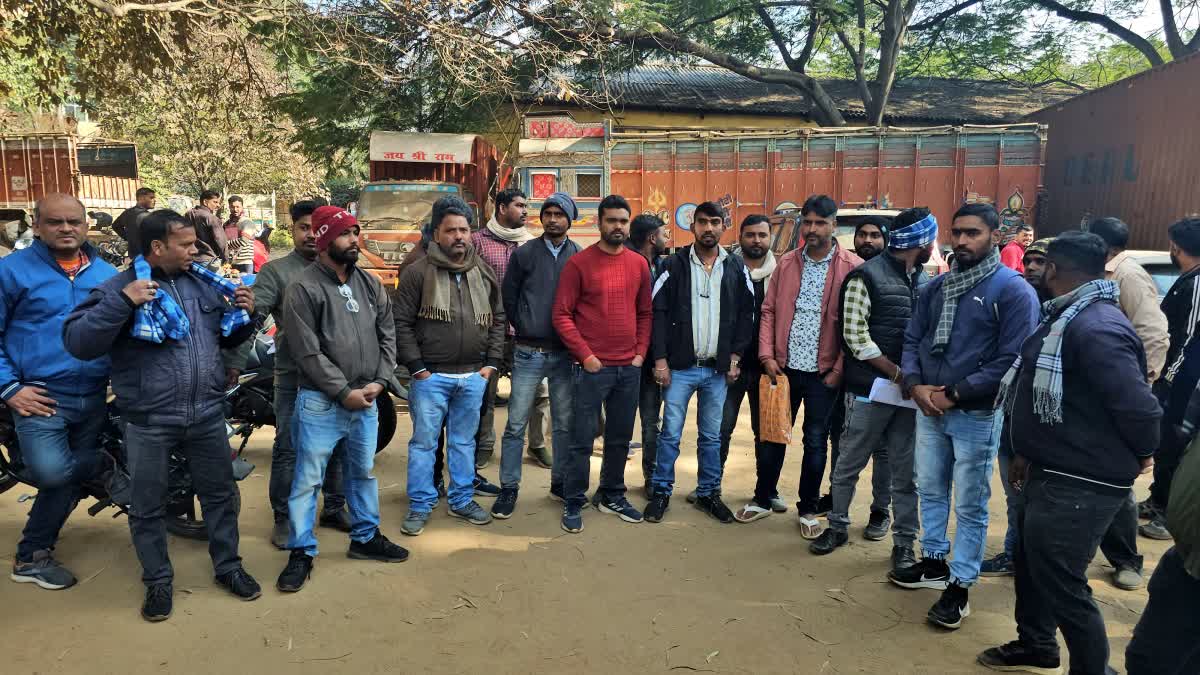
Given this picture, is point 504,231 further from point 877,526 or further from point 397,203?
point 397,203

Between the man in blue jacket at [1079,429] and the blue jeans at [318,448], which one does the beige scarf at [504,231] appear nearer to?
the blue jeans at [318,448]

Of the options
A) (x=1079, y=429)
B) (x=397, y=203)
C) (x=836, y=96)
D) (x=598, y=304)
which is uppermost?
(x=836, y=96)

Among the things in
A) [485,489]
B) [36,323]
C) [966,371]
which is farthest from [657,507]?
[36,323]

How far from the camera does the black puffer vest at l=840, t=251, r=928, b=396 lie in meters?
4.02

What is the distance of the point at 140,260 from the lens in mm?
3320

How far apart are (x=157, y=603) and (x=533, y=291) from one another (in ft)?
8.36

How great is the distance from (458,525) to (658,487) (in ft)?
4.14

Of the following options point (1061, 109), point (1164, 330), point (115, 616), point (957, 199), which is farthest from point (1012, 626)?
point (1061, 109)

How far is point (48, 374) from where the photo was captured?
3512 millimetres

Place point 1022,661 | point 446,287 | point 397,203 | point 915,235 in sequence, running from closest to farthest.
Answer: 1. point 1022,661
2. point 915,235
3. point 446,287
4. point 397,203

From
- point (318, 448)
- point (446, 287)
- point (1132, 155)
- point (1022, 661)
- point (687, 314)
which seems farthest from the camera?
point (1132, 155)

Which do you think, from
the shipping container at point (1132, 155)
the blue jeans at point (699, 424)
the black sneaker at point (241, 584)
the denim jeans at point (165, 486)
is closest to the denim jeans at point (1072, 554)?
the blue jeans at point (699, 424)

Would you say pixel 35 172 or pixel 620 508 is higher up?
pixel 35 172

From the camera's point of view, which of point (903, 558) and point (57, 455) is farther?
point (903, 558)
